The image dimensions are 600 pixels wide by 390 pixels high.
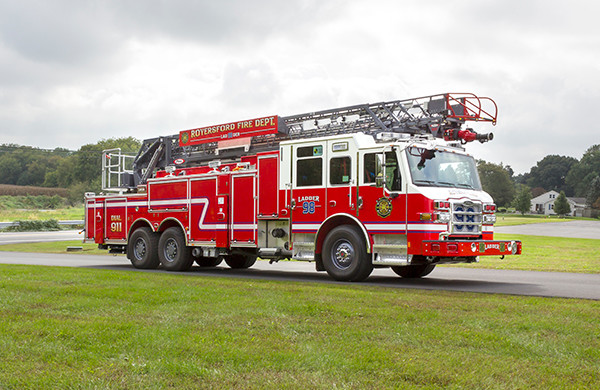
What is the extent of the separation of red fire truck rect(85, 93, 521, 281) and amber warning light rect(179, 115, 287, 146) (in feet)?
0.09

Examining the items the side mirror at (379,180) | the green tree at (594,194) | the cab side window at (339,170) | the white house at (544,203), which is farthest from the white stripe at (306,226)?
the white house at (544,203)

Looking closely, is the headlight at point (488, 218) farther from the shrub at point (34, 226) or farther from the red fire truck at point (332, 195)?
the shrub at point (34, 226)

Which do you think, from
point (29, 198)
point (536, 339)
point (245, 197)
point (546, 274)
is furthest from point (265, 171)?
point (29, 198)

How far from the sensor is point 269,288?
1092cm

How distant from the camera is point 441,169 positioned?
12734 mm

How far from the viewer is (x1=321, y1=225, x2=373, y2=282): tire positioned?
1257 cm

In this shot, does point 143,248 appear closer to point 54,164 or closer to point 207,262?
point 207,262

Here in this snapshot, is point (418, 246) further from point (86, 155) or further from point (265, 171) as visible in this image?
point (86, 155)

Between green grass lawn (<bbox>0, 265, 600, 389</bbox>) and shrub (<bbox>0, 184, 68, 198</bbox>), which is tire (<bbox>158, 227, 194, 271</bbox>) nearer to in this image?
green grass lawn (<bbox>0, 265, 600, 389</bbox>)

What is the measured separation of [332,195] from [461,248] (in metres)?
2.77

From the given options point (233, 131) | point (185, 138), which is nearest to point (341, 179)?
point (233, 131)

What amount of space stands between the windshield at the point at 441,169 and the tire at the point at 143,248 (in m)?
7.79

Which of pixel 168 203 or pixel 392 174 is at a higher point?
pixel 392 174

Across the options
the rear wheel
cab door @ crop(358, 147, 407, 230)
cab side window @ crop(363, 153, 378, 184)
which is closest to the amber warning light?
cab side window @ crop(363, 153, 378, 184)
